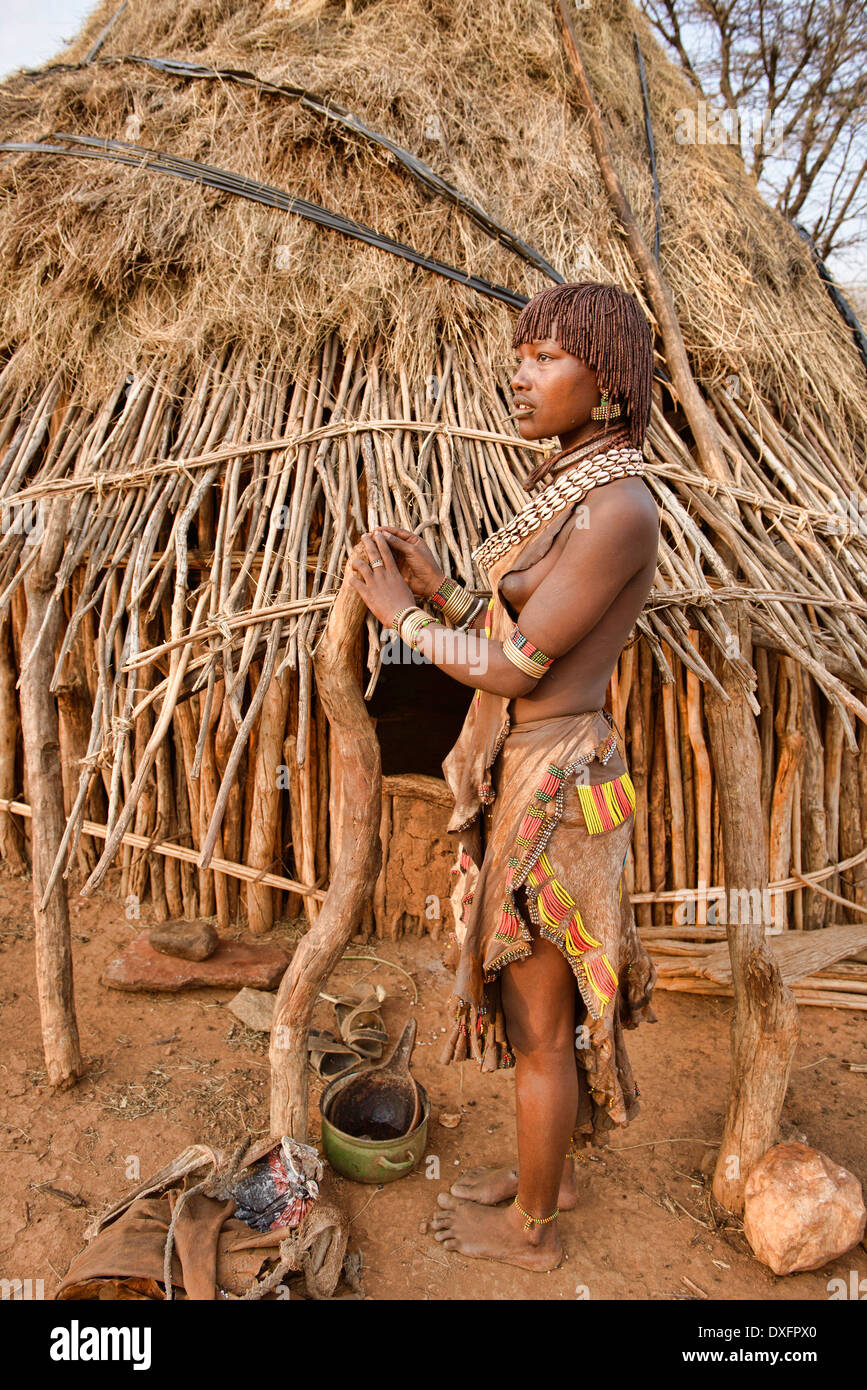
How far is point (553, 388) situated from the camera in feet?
6.07

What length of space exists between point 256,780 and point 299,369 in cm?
174

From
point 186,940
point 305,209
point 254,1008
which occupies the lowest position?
point 254,1008

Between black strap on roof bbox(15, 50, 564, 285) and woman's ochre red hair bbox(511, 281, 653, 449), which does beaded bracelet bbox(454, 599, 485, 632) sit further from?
black strap on roof bbox(15, 50, 564, 285)

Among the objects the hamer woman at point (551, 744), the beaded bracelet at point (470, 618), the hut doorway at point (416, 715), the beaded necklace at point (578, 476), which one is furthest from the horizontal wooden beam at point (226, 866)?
the beaded necklace at point (578, 476)

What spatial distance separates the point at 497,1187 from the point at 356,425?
2566mm

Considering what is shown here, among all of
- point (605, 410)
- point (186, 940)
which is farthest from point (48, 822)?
point (605, 410)

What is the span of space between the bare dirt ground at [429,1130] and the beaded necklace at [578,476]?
1980 mm

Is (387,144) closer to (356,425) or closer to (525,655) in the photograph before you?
(356,425)

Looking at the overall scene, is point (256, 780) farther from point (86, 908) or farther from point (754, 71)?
point (754, 71)

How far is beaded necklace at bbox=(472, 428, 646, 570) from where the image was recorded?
1.86 meters

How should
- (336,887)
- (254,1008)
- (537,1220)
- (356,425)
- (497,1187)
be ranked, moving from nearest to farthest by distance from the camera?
1. (537,1220)
2. (336,887)
3. (497,1187)
4. (356,425)
5. (254,1008)

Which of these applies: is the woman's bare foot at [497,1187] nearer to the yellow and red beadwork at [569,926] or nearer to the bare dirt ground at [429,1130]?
the bare dirt ground at [429,1130]

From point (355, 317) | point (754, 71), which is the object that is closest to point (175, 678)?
point (355, 317)
